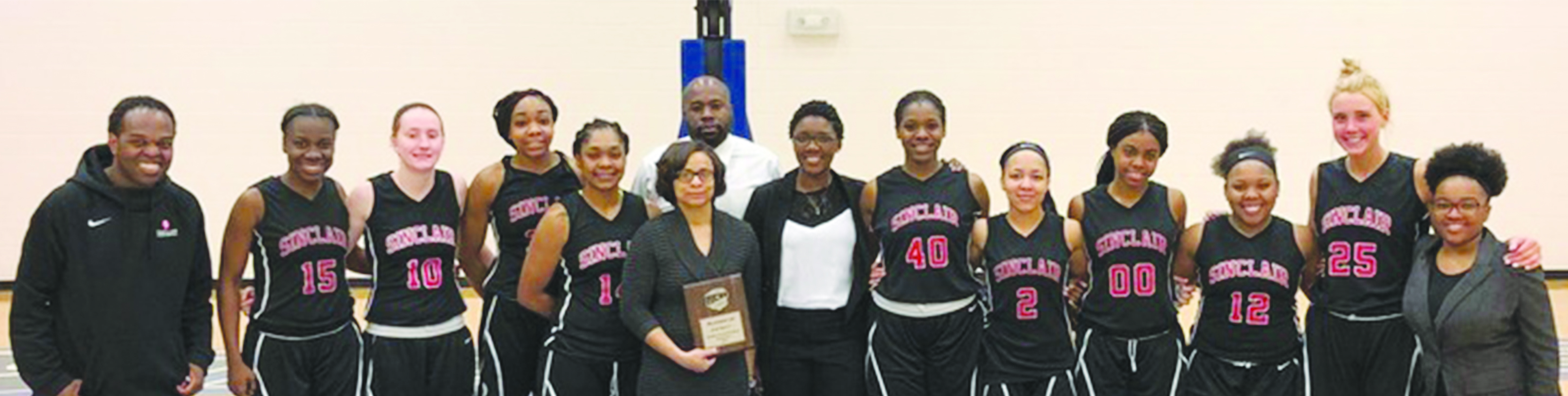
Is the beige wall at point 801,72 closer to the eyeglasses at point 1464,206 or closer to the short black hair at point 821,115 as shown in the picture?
the short black hair at point 821,115

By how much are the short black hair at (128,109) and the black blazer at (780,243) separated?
171 cm

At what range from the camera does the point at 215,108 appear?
8.91 meters

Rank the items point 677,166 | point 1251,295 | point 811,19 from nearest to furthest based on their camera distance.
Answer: point 677,166 → point 1251,295 → point 811,19

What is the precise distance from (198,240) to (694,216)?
4.53ft

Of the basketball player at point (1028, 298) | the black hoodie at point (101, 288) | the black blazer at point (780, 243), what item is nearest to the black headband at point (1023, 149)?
the basketball player at point (1028, 298)

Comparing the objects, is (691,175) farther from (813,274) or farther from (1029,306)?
(1029,306)

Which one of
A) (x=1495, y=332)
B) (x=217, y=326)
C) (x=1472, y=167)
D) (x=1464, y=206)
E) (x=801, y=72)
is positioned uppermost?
(x=801, y=72)

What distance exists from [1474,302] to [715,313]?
209 cm

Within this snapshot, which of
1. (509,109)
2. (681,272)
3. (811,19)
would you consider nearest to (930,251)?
(681,272)

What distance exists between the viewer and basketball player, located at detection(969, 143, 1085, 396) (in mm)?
4215

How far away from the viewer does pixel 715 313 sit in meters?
3.82

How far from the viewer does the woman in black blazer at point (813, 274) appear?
4246 mm

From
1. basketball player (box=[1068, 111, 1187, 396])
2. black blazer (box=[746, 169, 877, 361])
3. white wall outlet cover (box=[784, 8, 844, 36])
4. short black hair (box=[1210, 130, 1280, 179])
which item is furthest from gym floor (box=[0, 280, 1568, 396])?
white wall outlet cover (box=[784, 8, 844, 36])

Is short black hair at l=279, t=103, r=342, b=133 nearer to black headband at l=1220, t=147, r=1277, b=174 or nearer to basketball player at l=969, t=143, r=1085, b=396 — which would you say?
basketball player at l=969, t=143, r=1085, b=396
